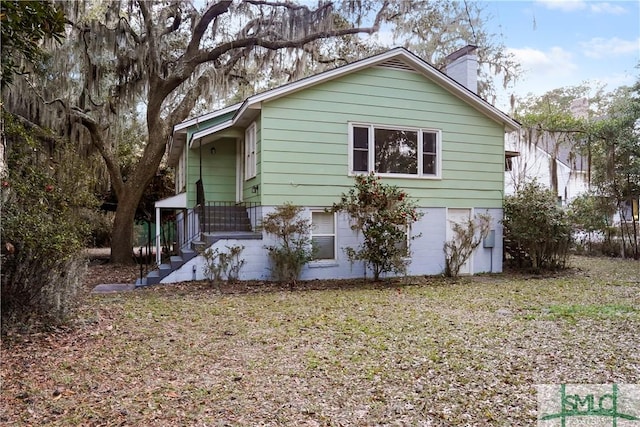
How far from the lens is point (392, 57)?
10.5m

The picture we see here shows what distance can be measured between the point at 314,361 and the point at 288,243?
515 centimetres

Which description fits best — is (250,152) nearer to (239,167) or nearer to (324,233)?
(239,167)

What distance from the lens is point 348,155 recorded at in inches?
402

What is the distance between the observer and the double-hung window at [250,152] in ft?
33.8

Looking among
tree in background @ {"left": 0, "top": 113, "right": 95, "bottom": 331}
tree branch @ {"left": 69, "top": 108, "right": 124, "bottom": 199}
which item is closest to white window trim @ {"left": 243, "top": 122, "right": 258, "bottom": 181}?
tree in background @ {"left": 0, "top": 113, "right": 95, "bottom": 331}

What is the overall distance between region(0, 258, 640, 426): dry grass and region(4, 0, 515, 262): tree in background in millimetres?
7909

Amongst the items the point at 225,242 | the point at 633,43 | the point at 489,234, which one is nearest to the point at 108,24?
the point at 225,242

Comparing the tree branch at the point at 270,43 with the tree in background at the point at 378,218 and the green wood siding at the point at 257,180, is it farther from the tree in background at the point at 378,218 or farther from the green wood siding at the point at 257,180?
the tree in background at the point at 378,218

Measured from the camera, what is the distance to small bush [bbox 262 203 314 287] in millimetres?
9164

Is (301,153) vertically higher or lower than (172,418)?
higher

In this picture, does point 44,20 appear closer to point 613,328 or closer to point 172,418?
point 172,418

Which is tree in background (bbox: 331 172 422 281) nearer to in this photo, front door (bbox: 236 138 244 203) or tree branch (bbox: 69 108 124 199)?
front door (bbox: 236 138 244 203)

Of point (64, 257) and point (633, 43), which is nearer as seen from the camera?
point (64, 257)

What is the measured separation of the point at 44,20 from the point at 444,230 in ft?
29.8
